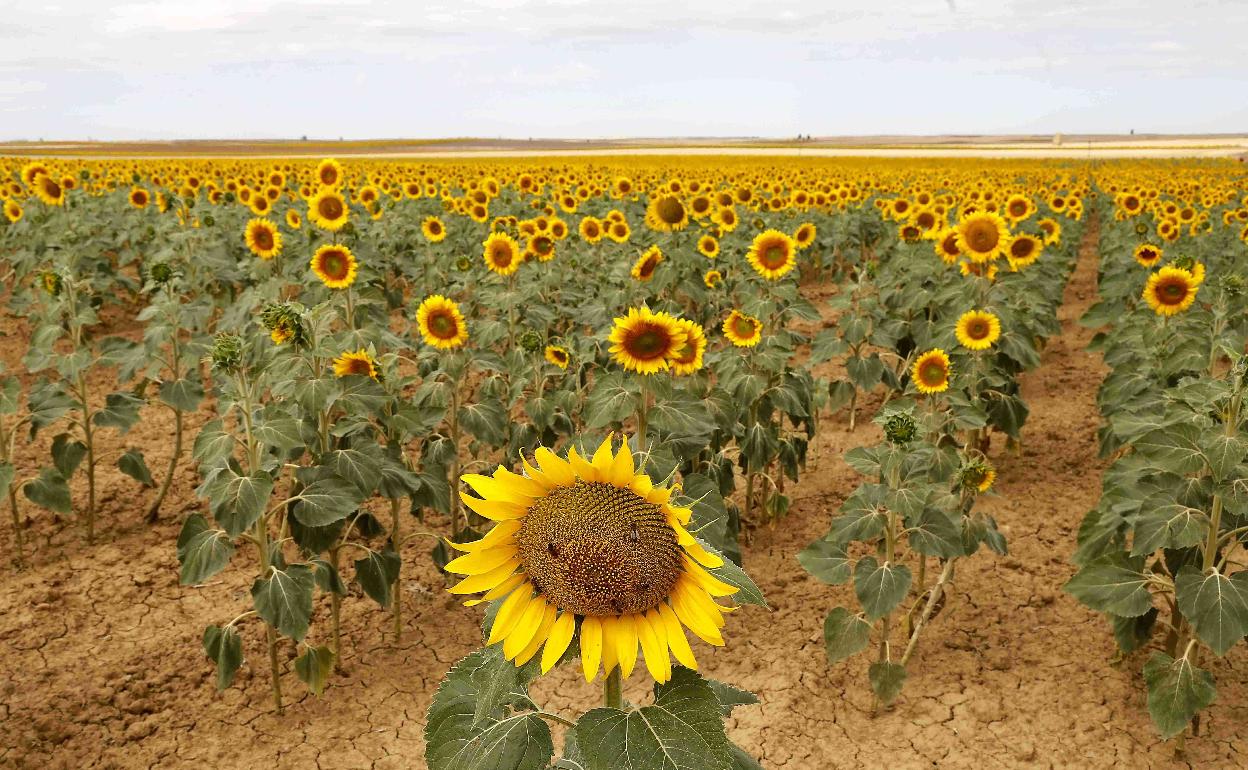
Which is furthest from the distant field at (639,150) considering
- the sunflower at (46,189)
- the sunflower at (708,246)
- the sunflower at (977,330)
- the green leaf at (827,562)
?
the green leaf at (827,562)

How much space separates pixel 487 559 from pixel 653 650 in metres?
0.30

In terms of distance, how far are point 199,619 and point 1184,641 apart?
4.52 m

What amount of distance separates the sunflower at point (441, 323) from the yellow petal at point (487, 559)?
10.3ft

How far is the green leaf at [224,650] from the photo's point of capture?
3.30 m

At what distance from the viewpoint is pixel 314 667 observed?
3.61m

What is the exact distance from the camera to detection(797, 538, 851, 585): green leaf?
3342 millimetres

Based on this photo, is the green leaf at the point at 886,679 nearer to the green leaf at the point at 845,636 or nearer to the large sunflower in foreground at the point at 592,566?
the green leaf at the point at 845,636

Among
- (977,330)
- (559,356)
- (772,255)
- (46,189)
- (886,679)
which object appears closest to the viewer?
(886,679)

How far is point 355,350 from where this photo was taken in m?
4.27

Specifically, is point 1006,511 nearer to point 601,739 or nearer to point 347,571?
point 347,571

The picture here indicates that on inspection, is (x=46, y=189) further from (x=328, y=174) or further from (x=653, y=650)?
(x=653, y=650)

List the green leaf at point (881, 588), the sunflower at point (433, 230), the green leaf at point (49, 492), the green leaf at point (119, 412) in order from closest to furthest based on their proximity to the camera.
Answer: the green leaf at point (881, 588) < the green leaf at point (49, 492) < the green leaf at point (119, 412) < the sunflower at point (433, 230)

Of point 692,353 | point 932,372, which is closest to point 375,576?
point 692,353

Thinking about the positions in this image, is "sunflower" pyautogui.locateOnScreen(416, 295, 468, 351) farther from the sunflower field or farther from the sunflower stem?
the sunflower stem
